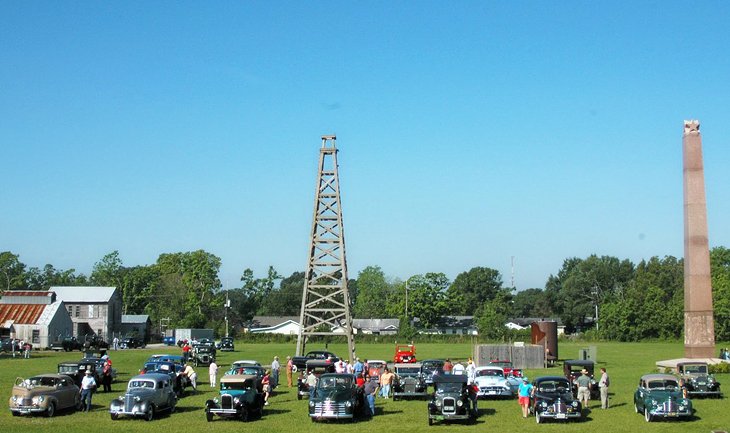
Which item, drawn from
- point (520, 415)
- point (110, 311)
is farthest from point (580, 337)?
point (520, 415)

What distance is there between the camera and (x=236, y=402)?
3156 cm

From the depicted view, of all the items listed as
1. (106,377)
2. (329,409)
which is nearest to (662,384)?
(329,409)

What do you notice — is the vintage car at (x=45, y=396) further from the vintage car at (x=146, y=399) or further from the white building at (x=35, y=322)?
the white building at (x=35, y=322)

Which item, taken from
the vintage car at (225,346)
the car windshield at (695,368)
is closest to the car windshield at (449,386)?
the car windshield at (695,368)

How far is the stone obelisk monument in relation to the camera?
56469mm

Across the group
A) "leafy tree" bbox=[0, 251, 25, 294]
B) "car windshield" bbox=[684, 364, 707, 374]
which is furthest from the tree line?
"car windshield" bbox=[684, 364, 707, 374]

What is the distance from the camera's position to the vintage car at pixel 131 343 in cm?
9488

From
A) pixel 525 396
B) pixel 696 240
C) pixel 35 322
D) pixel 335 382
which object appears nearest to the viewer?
pixel 525 396

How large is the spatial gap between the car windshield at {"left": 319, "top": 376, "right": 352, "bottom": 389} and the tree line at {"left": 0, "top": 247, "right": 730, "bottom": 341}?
8631 cm

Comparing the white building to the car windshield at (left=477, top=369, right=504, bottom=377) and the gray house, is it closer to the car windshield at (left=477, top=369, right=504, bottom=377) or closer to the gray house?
the gray house

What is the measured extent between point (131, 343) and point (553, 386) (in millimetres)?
71871

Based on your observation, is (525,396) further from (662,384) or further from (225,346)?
(225,346)

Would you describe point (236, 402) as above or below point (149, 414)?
above

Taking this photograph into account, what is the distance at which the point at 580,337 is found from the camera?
135375mm
